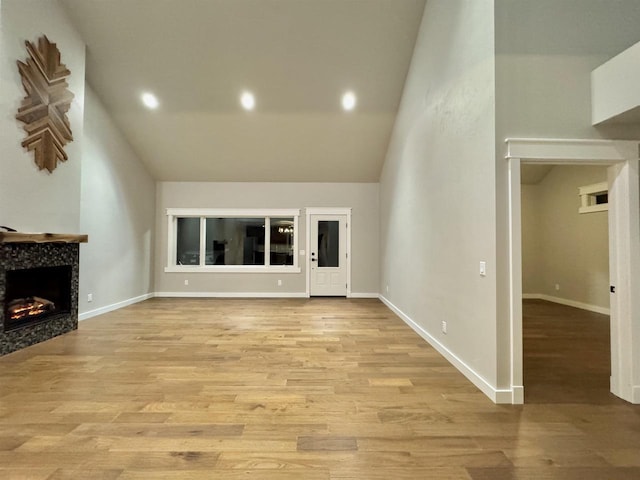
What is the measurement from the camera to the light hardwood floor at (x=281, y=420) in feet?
6.07

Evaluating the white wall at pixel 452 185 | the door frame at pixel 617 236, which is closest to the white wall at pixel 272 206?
the white wall at pixel 452 185

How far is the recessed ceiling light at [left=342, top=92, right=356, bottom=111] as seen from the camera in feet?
19.6

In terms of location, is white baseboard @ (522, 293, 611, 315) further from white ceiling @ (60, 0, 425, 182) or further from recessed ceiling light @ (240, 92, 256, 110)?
recessed ceiling light @ (240, 92, 256, 110)

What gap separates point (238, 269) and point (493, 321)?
6428 millimetres

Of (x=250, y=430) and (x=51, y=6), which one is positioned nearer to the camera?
(x=250, y=430)

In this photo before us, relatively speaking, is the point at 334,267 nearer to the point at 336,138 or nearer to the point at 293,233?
the point at 293,233

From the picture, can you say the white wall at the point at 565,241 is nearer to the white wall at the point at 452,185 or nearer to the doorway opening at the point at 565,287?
the doorway opening at the point at 565,287

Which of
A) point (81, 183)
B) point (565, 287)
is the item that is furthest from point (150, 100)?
point (565, 287)

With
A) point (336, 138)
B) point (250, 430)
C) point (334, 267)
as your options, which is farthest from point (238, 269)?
point (250, 430)

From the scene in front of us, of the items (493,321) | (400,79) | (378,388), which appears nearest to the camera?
(493,321)

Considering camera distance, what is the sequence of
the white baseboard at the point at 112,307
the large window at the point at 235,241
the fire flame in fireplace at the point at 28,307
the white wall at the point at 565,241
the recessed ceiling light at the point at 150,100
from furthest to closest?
the large window at the point at 235,241, the white wall at the point at 565,241, the recessed ceiling light at the point at 150,100, the white baseboard at the point at 112,307, the fire flame in fireplace at the point at 28,307

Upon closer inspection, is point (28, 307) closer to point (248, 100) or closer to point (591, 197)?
point (248, 100)

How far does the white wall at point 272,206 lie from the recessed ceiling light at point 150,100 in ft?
7.37

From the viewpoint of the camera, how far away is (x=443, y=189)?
3.73 m
